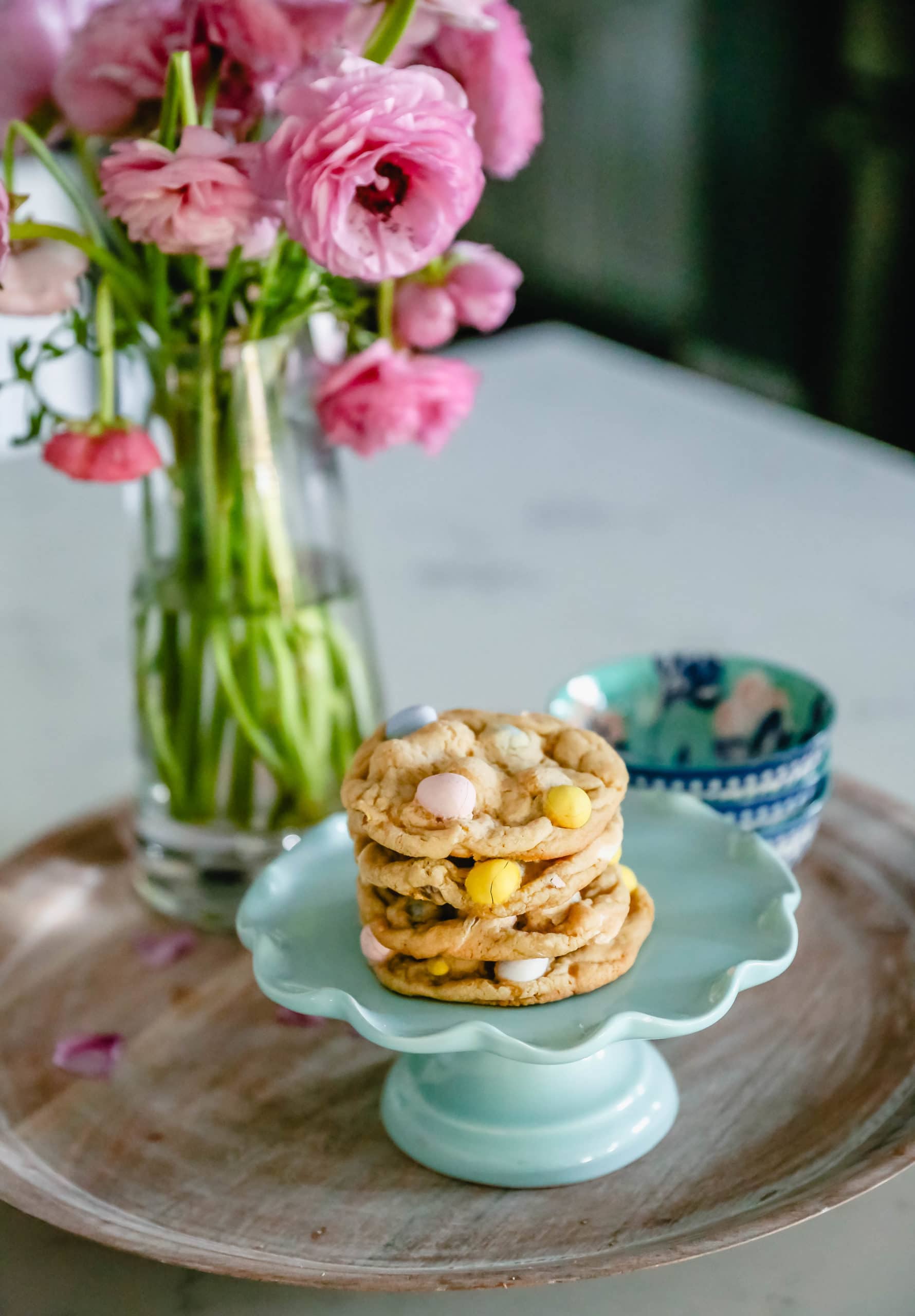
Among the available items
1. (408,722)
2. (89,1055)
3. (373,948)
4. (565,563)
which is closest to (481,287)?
(408,722)

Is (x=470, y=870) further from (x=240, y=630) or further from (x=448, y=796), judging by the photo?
(x=240, y=630)

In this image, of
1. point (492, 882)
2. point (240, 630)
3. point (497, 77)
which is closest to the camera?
point (492, 882)

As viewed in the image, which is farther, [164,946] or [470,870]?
[164,946]

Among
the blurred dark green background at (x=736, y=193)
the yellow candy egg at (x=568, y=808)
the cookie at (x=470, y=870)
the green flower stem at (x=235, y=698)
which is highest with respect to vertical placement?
the yellow candy egg at (x=568, y=808)

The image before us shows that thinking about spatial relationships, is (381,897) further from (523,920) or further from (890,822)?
(890,822)

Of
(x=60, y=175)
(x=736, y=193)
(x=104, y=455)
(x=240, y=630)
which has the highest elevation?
(x=60, y=175)

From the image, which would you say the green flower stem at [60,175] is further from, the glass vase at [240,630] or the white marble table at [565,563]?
the white marble table at [565,563]

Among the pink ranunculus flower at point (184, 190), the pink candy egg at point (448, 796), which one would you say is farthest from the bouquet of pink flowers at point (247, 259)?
the pink candy egg at point (448, 796)
